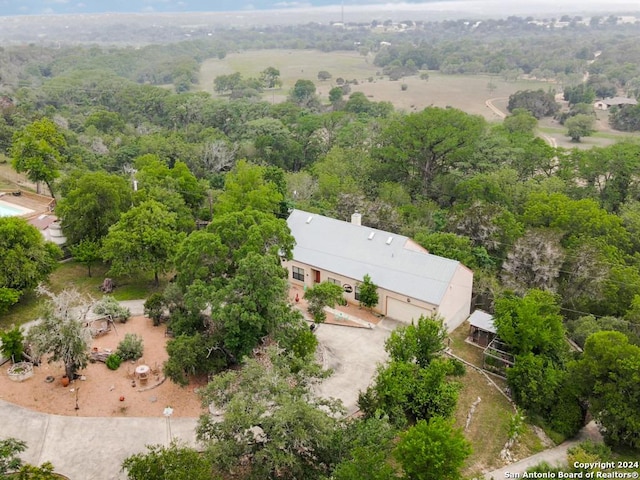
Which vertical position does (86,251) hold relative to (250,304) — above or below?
below

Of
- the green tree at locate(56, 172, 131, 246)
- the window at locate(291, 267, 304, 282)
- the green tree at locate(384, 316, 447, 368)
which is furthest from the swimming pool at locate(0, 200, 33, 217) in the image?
the green tree at locate(384, 316, 447, 368)

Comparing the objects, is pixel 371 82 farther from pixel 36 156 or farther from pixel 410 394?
pixel 410 394

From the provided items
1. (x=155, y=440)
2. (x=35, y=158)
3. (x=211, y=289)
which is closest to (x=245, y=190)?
(x=211, y=289)

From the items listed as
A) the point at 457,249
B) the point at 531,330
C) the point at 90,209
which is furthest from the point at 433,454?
the point at 90,209

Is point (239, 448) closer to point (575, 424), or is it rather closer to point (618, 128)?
point (575, 424)

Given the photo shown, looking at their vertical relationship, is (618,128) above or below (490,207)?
below
